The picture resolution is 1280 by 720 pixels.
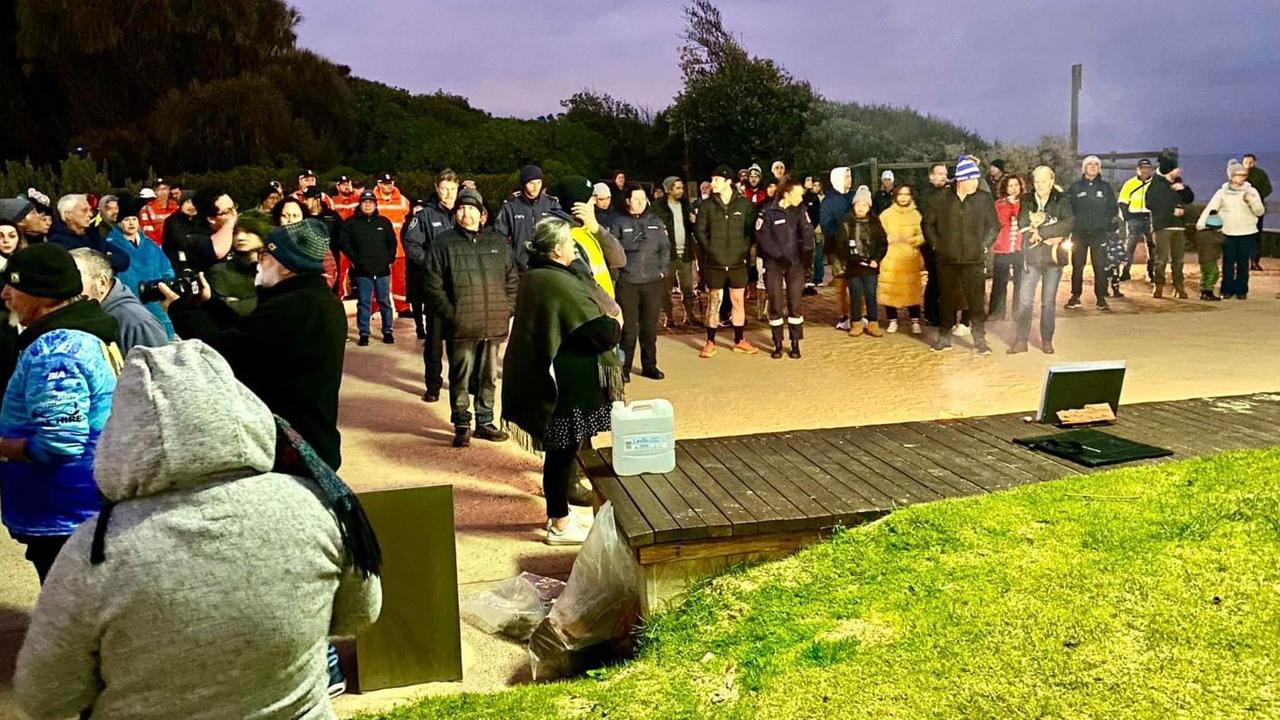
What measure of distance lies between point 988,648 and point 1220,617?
800 mm

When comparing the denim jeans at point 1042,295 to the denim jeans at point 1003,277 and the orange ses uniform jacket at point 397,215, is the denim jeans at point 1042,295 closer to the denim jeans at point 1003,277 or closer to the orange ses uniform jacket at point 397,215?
the denim jeans at point 1003,277

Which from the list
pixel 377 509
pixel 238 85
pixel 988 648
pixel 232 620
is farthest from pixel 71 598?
pixel 238 85

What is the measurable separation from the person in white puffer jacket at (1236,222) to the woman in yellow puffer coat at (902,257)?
5139 mm

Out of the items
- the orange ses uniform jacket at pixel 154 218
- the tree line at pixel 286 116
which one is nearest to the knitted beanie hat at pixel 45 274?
the orange ses uniform jacket at pixel 154 218

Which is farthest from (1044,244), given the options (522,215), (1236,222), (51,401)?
Result: (51,401)

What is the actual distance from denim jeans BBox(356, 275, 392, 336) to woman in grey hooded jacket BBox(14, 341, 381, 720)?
9.82 metres

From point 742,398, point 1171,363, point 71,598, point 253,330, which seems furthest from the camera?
point 1171,363

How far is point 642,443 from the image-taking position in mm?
5332

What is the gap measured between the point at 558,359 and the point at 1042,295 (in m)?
7.11

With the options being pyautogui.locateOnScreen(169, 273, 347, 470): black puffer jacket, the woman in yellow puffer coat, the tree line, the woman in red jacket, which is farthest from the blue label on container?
the tree line

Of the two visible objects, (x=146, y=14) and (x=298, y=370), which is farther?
(x=146, y=14)

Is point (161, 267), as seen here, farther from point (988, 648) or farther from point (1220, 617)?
point (1220, 617)

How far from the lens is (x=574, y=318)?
5840 mm

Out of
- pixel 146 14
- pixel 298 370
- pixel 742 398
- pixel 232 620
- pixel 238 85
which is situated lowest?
pixel 742 398
